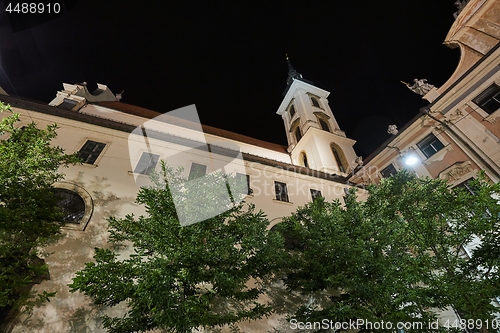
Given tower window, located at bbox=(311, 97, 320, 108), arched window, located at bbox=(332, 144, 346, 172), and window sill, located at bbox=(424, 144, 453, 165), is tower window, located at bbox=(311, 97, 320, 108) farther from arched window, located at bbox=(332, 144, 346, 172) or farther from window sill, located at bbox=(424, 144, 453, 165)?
window sill, located at bbox=(424, 144, 453, 165)

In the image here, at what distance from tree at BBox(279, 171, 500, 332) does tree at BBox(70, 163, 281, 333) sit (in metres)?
2.03

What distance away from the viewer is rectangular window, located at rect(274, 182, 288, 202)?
47.5 feet

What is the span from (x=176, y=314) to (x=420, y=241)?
25.9 feet

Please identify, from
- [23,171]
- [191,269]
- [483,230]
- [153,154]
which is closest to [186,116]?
[153,154]

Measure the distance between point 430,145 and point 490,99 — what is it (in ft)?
11.5

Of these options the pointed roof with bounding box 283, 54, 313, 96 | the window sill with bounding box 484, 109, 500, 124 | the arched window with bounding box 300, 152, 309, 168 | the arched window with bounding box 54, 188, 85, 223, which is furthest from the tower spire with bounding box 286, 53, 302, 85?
the arched window with bounding box 54, 188, 85, 223

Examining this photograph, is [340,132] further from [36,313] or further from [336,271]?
[36,313]

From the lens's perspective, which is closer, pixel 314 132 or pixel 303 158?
pixel 314 132

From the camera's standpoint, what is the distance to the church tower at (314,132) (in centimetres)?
2177

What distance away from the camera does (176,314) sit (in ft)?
17.9

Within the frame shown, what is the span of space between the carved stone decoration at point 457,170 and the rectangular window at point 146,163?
16060mm

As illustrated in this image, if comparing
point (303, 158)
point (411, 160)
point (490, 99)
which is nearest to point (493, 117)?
point (490, 99)

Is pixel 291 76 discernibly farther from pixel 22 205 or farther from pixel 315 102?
pixel 22 205

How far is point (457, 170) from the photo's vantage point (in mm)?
12602
